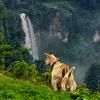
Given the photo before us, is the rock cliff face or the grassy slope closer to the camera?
the grassy slope

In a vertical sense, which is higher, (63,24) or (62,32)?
(63,24)

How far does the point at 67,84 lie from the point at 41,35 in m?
123

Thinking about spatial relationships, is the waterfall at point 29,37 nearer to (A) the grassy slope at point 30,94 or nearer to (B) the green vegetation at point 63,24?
(B) the green vegetation at point 63,24

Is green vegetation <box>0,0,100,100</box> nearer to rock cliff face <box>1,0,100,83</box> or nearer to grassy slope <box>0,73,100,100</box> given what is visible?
rock cliff face <box>1,0,100,83</box>

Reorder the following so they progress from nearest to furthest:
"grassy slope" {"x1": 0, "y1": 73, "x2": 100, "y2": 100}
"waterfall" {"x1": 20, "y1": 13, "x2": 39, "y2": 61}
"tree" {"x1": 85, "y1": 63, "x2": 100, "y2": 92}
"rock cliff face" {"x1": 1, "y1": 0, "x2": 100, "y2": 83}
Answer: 1. "grassy slope" {"x1": 0, "y1": 73, "x2": 100, "y2": 100}
2. "tree" {"x1": 85, "y1": 63, "x2": 100, "y2": 92}
3. "waterfall" {"x1": 20, "y1": 13, "x2": 39, "y2": 61}
4. "rock cliff face" {"x1": 1, "y1": 0, "x2": 100, "y2": 83}

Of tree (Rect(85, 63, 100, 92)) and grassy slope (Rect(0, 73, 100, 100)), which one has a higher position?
grassy slope (Rect(0, 73, 100, 100))

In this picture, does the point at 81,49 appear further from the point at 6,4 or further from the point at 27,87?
the point at 27,87

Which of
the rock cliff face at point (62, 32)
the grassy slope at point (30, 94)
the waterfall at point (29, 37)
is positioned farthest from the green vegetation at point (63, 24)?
the grassy slope at point (30, 94)

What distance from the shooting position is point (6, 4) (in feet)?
438

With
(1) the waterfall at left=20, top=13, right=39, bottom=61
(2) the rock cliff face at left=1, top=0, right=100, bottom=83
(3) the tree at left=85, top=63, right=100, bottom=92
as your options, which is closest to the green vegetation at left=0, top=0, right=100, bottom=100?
(2) the rock cliff face at left=1, top=0, right=100, bottom=83

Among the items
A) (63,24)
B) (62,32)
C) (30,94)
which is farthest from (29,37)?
(30,94)

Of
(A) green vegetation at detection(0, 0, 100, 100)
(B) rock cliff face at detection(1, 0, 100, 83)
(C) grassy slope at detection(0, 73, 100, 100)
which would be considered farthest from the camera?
(B) rock cliff face at detection(1, 0, 100, 83)

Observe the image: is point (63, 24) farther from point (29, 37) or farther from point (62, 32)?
point (29, 37)

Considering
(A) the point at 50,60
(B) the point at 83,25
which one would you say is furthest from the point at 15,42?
(A) the point at 50,60
